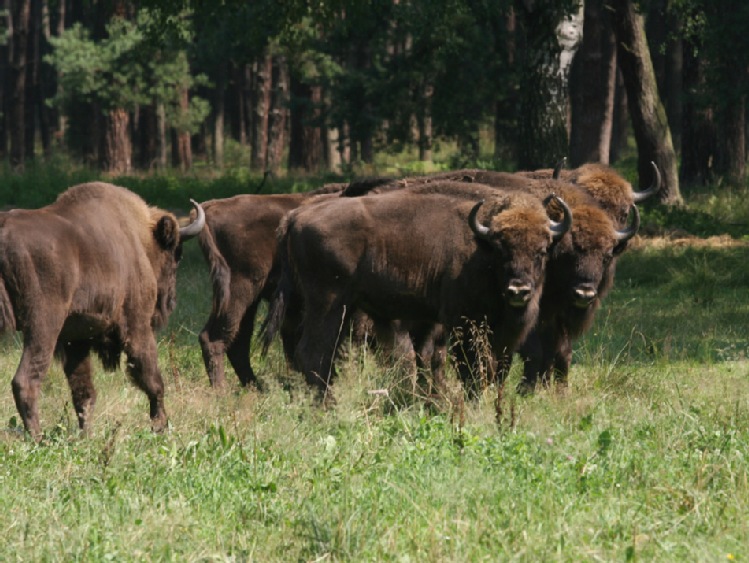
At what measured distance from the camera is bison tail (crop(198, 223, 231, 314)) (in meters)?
9.93

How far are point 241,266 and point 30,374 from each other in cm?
373

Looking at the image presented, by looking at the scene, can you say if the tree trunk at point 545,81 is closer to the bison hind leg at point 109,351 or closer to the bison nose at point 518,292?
the bison nose at point 518,292

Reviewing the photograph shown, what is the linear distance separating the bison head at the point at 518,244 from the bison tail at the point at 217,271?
237 centimetres

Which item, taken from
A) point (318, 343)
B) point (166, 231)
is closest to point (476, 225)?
point (318, 343)

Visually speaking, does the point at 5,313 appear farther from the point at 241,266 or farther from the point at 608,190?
the point at 608,190

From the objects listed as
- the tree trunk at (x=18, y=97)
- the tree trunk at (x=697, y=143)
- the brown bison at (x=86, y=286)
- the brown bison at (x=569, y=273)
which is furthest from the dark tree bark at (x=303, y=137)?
the brown bison at (x=86, y=286)

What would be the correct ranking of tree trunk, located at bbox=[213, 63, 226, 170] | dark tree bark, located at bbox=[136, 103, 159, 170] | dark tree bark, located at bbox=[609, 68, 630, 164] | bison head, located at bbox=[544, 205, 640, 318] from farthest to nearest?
tree trunk, located at bbox=[213, 63, 226, 170] → dark tree bark, located at bbox=[136, 103, 159, 170] → dark tree bark, located at bbox=[609, 68, 630, 164] → bison head, located at bbox=[544, 205, 640, 318]

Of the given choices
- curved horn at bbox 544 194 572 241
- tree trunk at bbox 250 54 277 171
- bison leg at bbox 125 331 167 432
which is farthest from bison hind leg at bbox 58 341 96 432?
tree trunk at bbox 250 54 277 171

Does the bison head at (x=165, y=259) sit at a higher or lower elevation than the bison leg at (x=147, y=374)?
higher

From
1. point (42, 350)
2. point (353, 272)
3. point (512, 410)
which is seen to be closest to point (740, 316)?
point (353, 272)

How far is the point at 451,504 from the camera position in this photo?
19.1ft

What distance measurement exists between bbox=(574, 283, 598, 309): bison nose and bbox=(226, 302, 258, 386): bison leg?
10.4 feet

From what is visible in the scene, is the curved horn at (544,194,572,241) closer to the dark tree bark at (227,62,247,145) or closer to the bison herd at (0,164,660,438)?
the bison herd at (0,164,660,438)

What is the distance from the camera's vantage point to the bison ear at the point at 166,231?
8.91m
